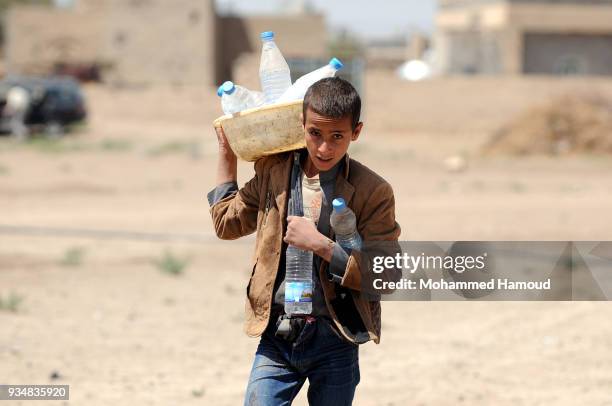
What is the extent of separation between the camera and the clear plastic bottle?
11.2ft

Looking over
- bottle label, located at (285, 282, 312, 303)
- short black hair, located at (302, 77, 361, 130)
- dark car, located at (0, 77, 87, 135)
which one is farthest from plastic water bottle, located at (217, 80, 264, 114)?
dark car, located at (0, 77, 87, 135)

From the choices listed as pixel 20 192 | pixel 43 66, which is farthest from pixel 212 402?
pixel 43 66

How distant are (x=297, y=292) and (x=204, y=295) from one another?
5878 mm

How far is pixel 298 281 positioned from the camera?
11.2 ft

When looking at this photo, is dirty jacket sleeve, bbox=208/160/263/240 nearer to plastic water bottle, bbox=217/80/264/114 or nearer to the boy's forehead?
plastic water bottle, bbox=217/80/264/114

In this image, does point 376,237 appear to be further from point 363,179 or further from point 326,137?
point 326,137

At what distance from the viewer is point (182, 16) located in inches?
1578

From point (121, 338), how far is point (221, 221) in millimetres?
4098

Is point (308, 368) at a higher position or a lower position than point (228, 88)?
lower

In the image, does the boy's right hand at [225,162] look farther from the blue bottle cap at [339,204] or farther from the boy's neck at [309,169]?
the blue bottle cap at [339,204]

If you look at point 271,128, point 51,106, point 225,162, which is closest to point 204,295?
point 225,162

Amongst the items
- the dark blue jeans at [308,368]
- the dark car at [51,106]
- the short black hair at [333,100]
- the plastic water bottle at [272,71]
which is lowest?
the dark blue jeans at [308,368]

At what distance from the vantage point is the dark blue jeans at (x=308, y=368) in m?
3.47

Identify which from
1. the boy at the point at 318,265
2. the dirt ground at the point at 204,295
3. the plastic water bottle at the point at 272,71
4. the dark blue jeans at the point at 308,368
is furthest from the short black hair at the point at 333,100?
the dirt ground at the point at 204,295
